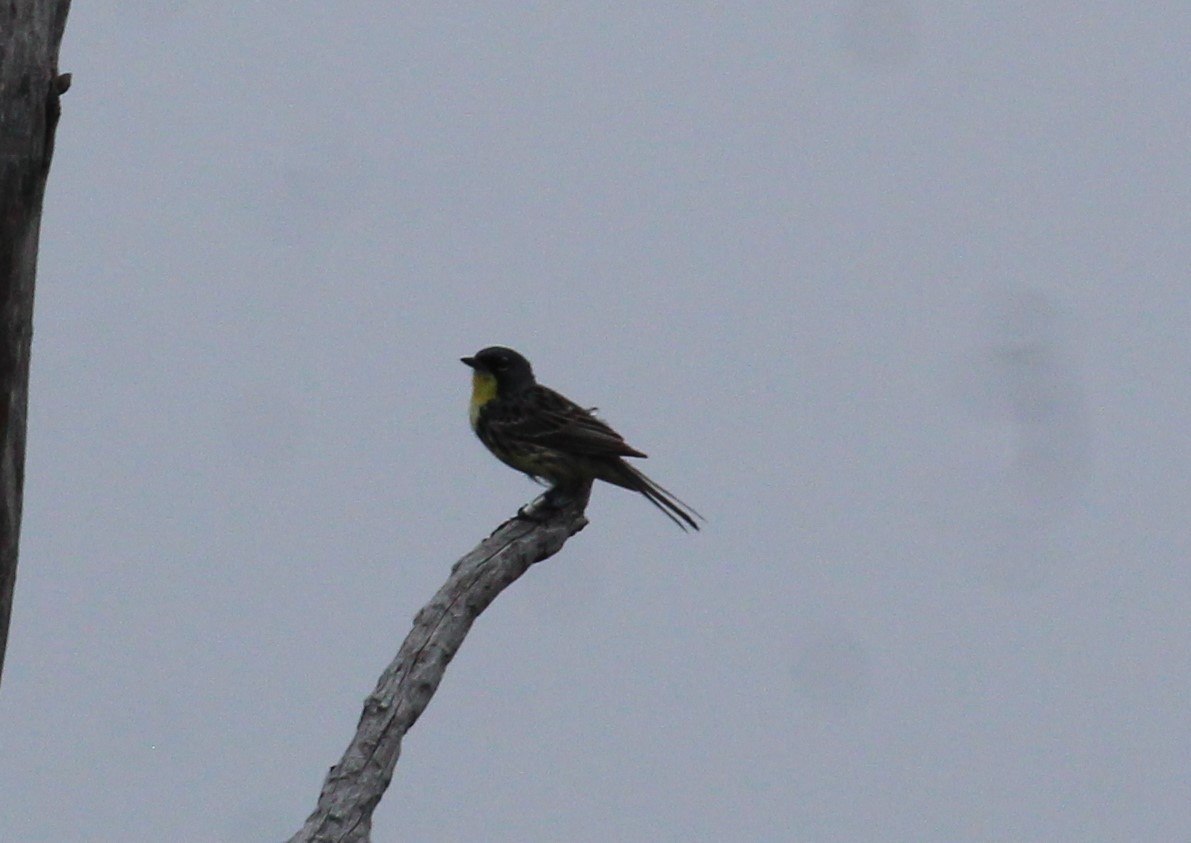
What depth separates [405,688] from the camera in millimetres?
6273

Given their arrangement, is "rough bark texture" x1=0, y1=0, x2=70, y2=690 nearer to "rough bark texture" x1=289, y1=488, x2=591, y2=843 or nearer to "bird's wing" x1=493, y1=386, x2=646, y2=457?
"rough bark texture" x1=289, y1=488, x2=591, y2=843

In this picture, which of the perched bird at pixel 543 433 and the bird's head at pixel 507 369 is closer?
the perched bird at pixel 543 433

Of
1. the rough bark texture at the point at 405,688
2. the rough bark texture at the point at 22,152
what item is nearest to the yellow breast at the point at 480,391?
the rough bark texture at the point at 405,688

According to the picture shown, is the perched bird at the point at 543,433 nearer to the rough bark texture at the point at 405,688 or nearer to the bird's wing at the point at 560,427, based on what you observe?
the bird's wing at the point at 560,427

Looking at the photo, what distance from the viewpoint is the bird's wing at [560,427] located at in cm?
895

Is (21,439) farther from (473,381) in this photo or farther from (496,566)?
(473,381)

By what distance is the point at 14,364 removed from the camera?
6.02m

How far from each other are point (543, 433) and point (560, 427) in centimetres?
12

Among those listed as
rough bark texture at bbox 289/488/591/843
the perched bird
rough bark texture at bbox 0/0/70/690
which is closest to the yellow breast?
the perched bird

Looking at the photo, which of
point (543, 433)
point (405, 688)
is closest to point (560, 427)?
point (543, 433)

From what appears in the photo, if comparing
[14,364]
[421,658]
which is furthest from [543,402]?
[14,364]

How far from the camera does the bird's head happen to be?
9781mm

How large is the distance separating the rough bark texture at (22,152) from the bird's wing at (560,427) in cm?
348

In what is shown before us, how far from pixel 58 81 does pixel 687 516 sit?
396cm
